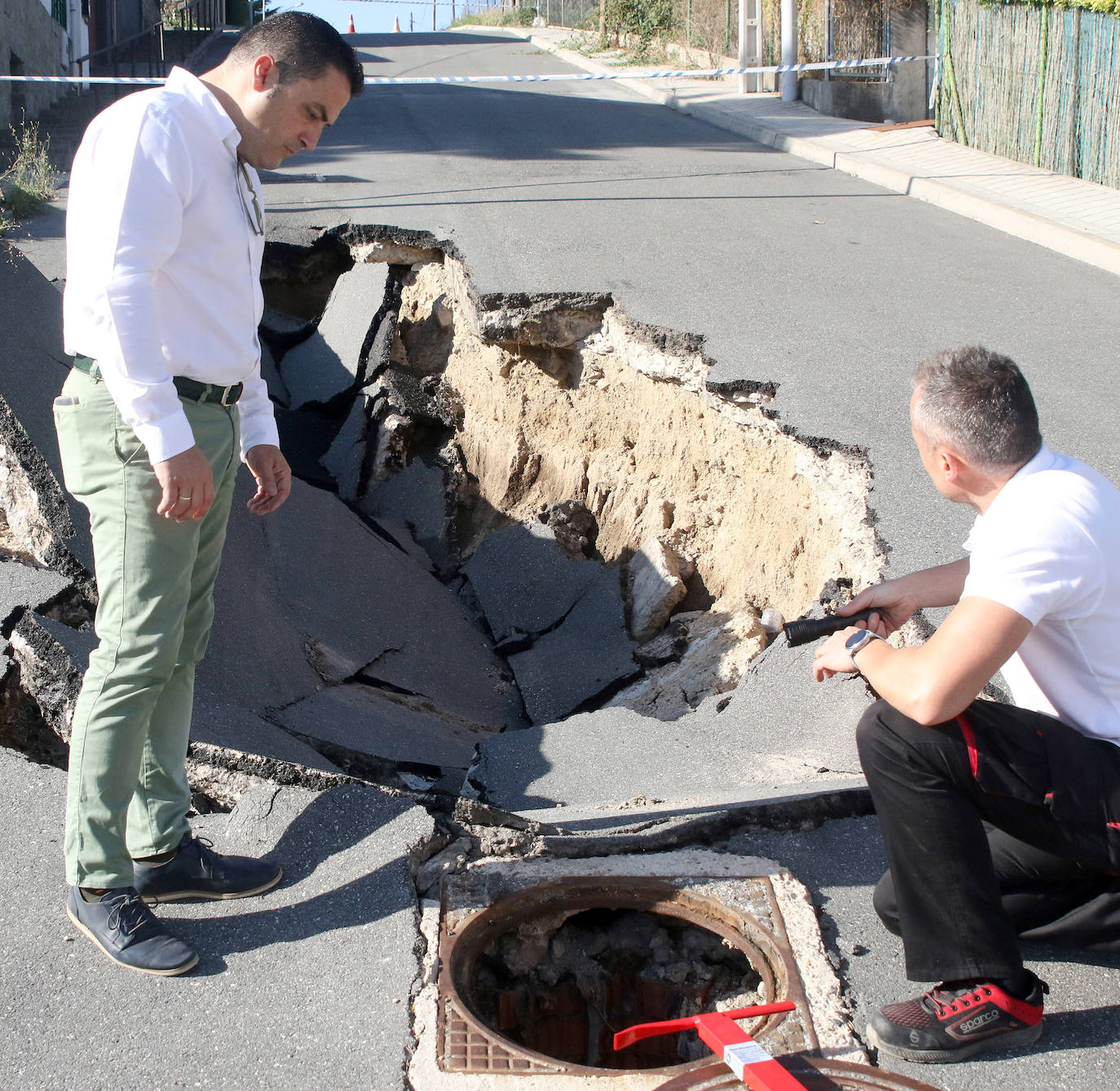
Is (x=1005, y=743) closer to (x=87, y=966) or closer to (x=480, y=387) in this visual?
(x=87, y=966)

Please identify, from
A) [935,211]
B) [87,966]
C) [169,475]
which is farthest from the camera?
[935,211]

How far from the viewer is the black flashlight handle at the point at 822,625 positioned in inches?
110

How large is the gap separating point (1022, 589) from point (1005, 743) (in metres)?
0.37

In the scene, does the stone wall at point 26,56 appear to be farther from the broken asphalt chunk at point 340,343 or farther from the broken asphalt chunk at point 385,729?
the broken asphalt chunk at point 385,729

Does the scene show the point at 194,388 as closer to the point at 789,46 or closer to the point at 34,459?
the point at 34,459

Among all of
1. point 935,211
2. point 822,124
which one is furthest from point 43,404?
point 822,124

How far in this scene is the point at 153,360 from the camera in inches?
89.9

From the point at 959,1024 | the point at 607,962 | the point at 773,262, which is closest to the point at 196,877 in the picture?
the point at 607,962

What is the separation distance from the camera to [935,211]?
9984 millimetres

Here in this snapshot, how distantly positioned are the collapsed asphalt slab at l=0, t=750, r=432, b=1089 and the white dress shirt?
1212mm

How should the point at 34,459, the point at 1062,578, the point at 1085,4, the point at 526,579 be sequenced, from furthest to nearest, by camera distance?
the point at 1085,4
the point at 526,579
the point at 34,459
the point at 1062,578

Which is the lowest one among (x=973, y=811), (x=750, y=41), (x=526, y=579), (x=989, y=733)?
(x=526, y=579)

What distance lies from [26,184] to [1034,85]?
10.1m

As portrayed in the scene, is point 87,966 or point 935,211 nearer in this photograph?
point 87,966
